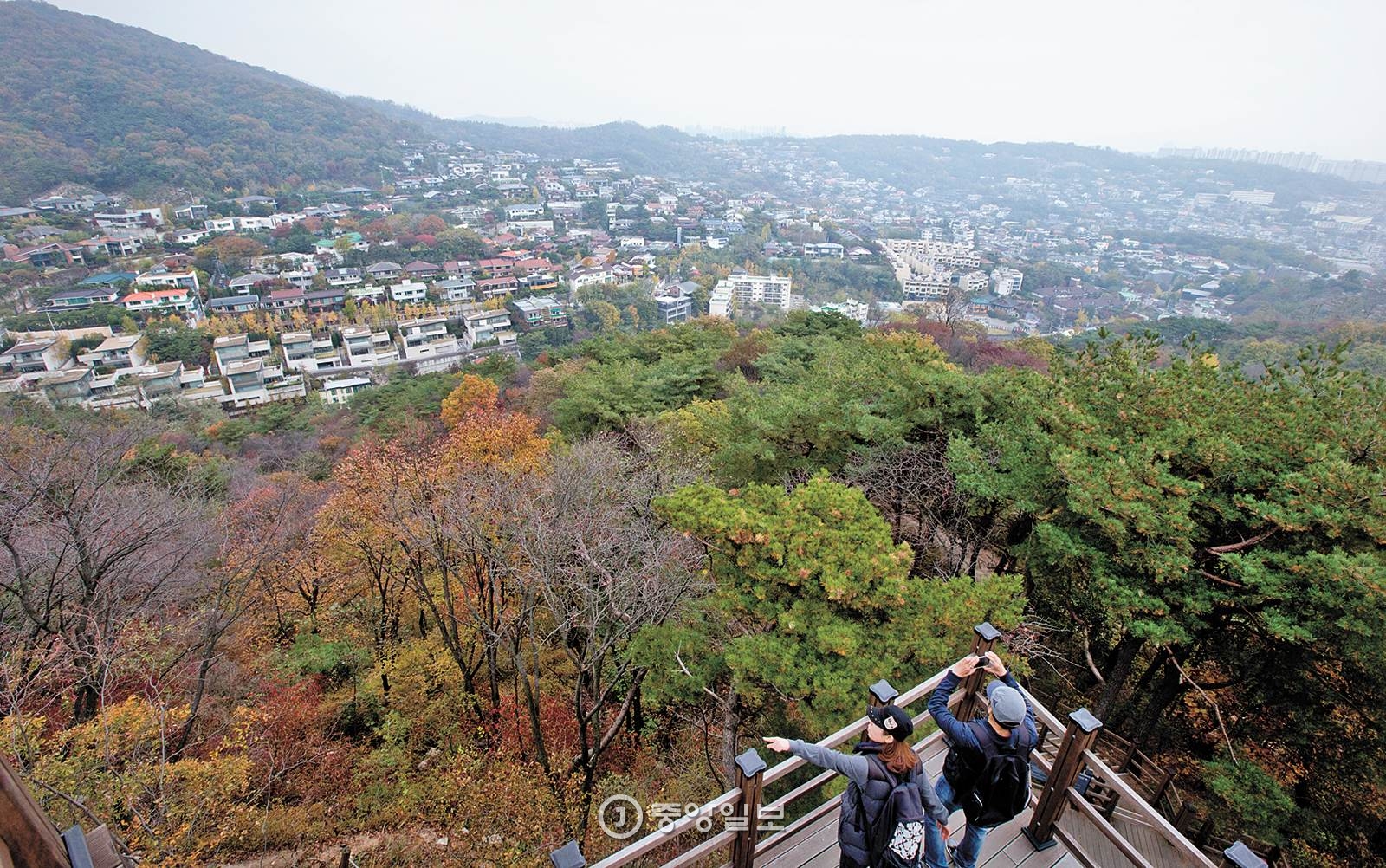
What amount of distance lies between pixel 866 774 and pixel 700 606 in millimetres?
5074

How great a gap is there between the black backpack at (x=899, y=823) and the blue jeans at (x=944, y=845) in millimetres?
158

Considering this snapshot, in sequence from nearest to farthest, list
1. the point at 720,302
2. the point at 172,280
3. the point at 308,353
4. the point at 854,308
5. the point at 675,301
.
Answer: the point at 308,353
the point at 172,280
the point at 854,308
the point at 675,301
the point at 720,302

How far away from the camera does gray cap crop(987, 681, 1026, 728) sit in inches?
106

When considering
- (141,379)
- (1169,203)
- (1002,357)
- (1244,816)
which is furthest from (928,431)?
(1169,203)

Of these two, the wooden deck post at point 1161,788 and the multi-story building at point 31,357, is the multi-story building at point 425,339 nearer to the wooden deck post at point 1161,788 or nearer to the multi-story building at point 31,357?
the multi-story building at point 31,357

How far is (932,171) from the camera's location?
17725cm

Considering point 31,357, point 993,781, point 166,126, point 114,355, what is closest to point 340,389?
point 114,355

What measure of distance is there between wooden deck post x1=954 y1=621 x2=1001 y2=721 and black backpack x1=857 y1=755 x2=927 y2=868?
115cm

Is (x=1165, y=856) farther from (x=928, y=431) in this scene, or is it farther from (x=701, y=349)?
(x=701, y=349)

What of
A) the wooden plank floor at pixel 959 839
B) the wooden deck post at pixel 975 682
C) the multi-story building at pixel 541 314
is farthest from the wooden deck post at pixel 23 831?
the multi-story building at pixel 541 314

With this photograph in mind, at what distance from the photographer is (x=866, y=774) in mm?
2688

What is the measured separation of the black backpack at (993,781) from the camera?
2.80m

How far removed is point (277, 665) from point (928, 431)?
486 inches

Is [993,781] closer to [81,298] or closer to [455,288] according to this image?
[455,288]
